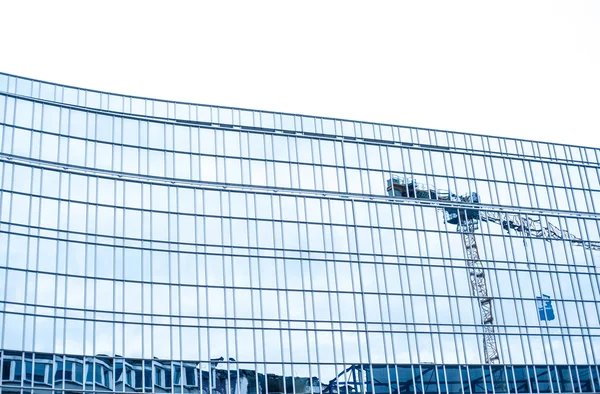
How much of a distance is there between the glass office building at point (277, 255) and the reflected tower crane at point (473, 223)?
142mm

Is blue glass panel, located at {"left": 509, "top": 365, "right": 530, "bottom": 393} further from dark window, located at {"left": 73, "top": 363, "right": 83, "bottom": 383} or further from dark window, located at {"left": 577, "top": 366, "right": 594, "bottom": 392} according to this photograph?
dark window, located at {"left": 73, "top": 363, "right": 83, "bottom": 383}

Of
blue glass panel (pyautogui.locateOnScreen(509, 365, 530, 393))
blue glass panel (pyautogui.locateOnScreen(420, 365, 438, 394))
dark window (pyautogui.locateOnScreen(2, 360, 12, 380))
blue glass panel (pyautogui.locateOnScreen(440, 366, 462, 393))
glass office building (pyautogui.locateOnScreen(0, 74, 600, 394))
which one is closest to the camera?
dark window (pyautogui.locateOnScreen(2, 360, 12, 380))

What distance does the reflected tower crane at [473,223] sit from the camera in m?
56.6

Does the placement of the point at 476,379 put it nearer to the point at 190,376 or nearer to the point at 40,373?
the point at 190,376

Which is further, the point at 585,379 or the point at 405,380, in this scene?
the point at 585,379

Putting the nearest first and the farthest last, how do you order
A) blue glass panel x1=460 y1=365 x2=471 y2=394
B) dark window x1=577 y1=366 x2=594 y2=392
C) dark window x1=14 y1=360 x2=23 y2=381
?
dark window x1=14 y1=360 x2=23 y2=381 < blue glass panel x1=460 y1=365 x2=471 y2=394 < dark window x1=577 y1=366 x2=594 y2=392

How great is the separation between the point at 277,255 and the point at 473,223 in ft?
50.0

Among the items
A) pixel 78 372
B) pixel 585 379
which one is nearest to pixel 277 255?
pixel 78 372

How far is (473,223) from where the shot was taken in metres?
59.2

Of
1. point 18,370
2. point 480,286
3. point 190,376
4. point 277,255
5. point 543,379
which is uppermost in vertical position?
point 277,255

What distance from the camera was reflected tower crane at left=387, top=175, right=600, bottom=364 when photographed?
56.6 m

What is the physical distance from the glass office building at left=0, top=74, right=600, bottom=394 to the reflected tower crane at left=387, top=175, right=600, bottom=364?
0.14 meters

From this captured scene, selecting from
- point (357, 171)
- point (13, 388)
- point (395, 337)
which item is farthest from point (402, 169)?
point (13, 388)

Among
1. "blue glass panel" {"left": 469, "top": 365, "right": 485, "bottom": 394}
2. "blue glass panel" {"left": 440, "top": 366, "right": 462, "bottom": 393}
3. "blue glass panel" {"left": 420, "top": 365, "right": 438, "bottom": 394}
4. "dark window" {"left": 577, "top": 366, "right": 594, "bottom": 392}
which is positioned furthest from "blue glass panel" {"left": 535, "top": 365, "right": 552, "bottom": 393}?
"blue glass panel" {"left": 420, "top": 365, "right": 438, "bottom": 394}
